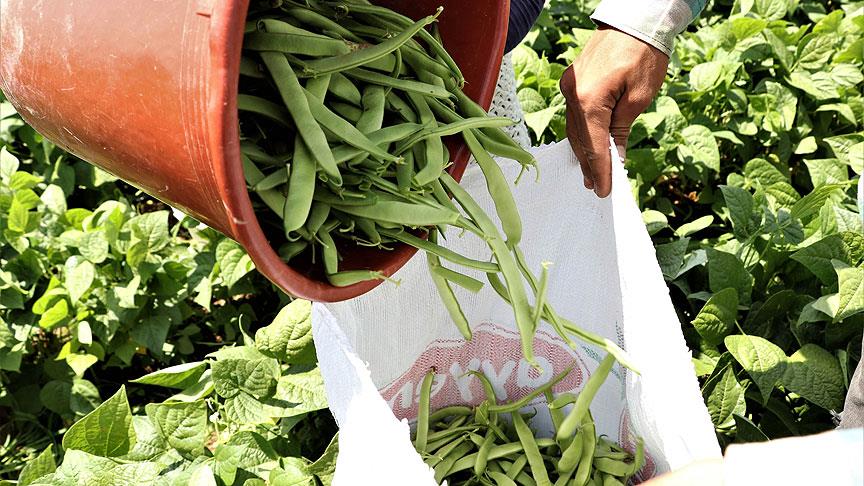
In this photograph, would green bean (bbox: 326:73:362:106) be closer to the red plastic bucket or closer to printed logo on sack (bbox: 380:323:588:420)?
the red plastic bucket

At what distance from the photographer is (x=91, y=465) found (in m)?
1.24

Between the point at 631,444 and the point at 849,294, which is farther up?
the point at 849,294

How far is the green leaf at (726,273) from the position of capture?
5.03 feet

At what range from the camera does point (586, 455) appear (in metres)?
1.25

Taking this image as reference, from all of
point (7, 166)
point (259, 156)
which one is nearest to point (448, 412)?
point (259, 156)

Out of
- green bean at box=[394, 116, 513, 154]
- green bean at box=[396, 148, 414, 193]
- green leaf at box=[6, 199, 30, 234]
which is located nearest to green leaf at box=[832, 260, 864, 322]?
green bean at box=[394, 116, 513, 154]

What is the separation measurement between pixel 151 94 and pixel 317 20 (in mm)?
233

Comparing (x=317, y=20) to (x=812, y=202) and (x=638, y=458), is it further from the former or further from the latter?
(x=812, y=202)

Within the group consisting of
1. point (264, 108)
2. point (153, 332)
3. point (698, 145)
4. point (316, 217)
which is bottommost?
point (153, 332)

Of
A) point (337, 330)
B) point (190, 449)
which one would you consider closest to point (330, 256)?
point (337, 330)

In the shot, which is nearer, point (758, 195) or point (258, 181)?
point (258, 181)

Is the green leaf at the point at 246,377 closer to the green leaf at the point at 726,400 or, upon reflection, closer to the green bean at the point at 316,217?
the green bean at the point at 316,217

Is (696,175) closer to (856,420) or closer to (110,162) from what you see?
(856,420)

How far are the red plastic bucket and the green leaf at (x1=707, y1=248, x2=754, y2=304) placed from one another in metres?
0.70
